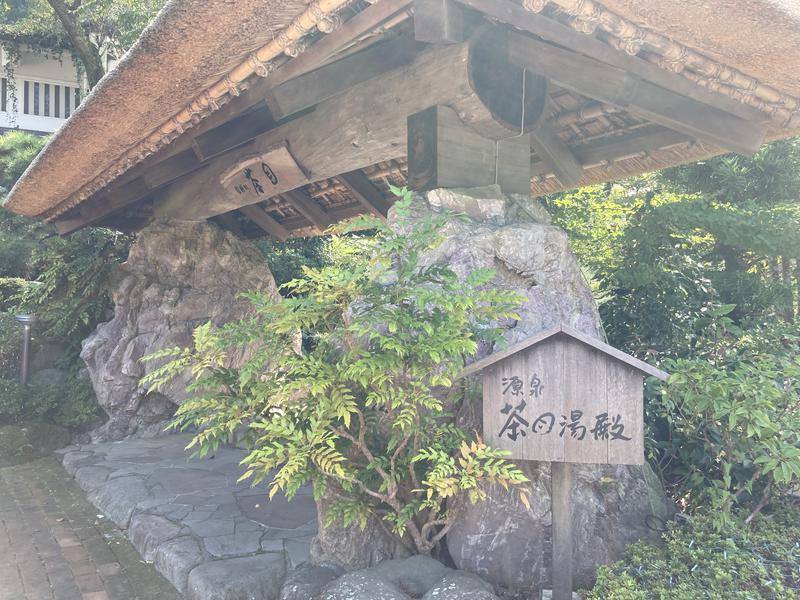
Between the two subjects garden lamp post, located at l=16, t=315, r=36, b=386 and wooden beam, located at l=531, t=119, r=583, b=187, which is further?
garden lamp post, located at l=16, t=315, r=36, b=386

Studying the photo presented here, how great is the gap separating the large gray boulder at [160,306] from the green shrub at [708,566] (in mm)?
6019

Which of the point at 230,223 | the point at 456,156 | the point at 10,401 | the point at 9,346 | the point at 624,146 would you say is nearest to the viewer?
the point at 456,156

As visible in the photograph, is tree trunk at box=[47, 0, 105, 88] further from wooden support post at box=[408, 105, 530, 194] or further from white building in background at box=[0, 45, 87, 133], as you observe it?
wooden support post at box=[408, 105, 530, 194]

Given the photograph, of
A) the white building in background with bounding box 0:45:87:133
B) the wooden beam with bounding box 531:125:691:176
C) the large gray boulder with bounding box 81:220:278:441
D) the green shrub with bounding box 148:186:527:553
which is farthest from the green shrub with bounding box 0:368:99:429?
the white building in background with bounding box 0:45:87:133

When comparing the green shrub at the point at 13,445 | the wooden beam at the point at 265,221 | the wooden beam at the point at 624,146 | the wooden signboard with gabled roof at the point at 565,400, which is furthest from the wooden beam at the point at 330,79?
the green shrub at the point at 13,445

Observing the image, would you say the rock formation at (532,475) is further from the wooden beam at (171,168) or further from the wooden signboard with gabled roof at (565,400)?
the wooden beam at (171,168)

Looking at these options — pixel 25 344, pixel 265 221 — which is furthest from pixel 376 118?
pixel 25 344

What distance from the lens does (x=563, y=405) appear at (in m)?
2.58

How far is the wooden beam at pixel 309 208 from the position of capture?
23.3 ft

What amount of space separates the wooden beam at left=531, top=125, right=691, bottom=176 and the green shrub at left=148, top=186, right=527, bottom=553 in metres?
2.38

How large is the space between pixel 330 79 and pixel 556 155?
1.90 metres

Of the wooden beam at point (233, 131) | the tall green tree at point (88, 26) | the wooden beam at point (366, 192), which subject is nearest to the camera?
the wooden beam at point (233, 131)

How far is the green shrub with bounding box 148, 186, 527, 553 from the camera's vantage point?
8.55 ft

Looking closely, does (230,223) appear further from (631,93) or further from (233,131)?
(631,93)
